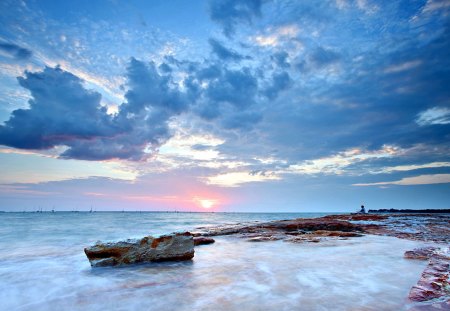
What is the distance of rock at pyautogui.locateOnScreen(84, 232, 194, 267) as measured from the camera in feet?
26.5

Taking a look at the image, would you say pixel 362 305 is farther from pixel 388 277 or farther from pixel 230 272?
pixel 230 272

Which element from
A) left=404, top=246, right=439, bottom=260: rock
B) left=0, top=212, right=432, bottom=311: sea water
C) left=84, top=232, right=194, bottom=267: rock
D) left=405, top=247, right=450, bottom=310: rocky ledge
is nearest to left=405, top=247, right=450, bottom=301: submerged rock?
left=405, top=247, right=450, bottom=310: rocky ledge

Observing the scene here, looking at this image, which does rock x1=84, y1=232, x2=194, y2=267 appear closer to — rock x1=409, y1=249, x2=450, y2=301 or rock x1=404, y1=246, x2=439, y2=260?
rock x1=409, y1=249, x2=450, y2=301

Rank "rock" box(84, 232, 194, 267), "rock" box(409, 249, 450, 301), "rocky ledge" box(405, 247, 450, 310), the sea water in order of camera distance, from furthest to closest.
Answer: "rock" box(84, 232, 194, 267) → the sea water → "rock" box(409, 249, 450, 301) → "rocky ledge" box(405, 247, 450, 310)

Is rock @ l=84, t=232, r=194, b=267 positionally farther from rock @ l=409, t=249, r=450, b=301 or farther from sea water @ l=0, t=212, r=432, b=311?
rock @ l=409, t=249, r=450, b=301

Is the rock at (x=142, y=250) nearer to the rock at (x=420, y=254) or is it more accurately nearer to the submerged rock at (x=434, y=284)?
the submerged rock at (x=434, y=284)

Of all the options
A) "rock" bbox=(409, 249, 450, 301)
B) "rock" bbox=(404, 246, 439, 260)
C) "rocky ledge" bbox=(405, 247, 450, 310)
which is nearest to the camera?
"rocky ledge" bbox=(405, 247, 450, 310)

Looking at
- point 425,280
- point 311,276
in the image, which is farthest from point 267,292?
point 425,280

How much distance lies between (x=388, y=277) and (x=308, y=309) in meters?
2.99

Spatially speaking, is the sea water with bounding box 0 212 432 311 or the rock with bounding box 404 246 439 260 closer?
the sea water with bounding box 0 212 432 311

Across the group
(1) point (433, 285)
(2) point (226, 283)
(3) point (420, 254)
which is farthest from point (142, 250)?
(3) point (420, 254)

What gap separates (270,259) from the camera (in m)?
8.76

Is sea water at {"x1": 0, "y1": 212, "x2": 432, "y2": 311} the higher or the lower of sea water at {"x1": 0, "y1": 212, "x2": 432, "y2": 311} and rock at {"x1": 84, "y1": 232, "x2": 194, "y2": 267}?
the lower

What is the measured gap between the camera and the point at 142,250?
27.6 ft
